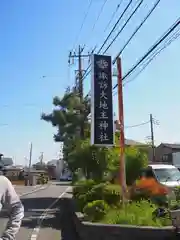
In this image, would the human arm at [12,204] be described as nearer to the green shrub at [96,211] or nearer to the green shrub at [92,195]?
the green shrub at [96,211]

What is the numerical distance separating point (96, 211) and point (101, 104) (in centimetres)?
368

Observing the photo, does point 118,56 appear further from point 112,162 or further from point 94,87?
point 112,162

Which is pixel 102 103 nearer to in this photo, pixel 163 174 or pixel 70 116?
pixel 163 174

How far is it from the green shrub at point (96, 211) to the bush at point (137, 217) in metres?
0.16

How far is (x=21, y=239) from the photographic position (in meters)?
9.71

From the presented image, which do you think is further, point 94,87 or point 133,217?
point 94,87

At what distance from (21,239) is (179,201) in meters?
4.04

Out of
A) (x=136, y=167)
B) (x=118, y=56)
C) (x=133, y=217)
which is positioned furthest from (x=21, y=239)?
(x=118, y=56)

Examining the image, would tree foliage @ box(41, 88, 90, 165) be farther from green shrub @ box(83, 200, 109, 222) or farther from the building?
the building

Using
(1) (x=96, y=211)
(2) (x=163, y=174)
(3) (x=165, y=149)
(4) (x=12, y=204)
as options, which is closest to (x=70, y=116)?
(2) (x=163, y=174)

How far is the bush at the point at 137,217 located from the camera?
8.30m

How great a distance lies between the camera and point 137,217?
8.55 m

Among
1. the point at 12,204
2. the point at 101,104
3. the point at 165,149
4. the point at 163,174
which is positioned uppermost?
the point at 165,149

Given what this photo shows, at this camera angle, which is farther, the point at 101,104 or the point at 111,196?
the point at 101,104
